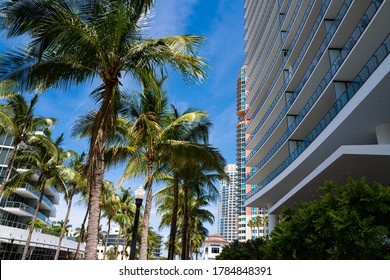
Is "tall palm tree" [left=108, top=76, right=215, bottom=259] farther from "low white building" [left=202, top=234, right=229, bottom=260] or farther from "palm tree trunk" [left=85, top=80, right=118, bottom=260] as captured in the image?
"low white building" [left=202, top=234, right=229, bottom=260]

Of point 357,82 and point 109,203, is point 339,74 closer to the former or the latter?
point 357,82

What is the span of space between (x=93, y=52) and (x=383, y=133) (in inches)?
513

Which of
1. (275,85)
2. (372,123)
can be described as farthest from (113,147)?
(275,85)

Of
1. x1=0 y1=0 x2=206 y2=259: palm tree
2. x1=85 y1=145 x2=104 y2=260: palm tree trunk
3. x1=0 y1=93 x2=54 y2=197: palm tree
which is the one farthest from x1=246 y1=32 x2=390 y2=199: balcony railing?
x1=0 y1=93 x2=54 y2=197: palm tree

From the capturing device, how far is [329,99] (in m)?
19.7

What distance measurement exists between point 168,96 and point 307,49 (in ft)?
42.8

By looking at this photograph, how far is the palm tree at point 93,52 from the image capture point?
8570mm

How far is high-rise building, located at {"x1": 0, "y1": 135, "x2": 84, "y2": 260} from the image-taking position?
3048 centimetres

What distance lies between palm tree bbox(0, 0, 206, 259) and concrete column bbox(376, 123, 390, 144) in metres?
9.53

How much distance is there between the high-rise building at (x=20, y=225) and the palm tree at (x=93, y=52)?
2326 centimetres

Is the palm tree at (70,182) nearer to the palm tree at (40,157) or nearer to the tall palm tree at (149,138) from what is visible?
the palm tree at (40,157)

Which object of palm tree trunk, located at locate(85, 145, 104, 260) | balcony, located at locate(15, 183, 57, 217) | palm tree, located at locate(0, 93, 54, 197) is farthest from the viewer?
balcony, located at locate(15, 183, 57, 217)

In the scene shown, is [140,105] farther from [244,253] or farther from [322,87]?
[322,87]

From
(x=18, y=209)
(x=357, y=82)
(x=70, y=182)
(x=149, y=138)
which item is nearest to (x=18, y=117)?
(x=149, y=138)
